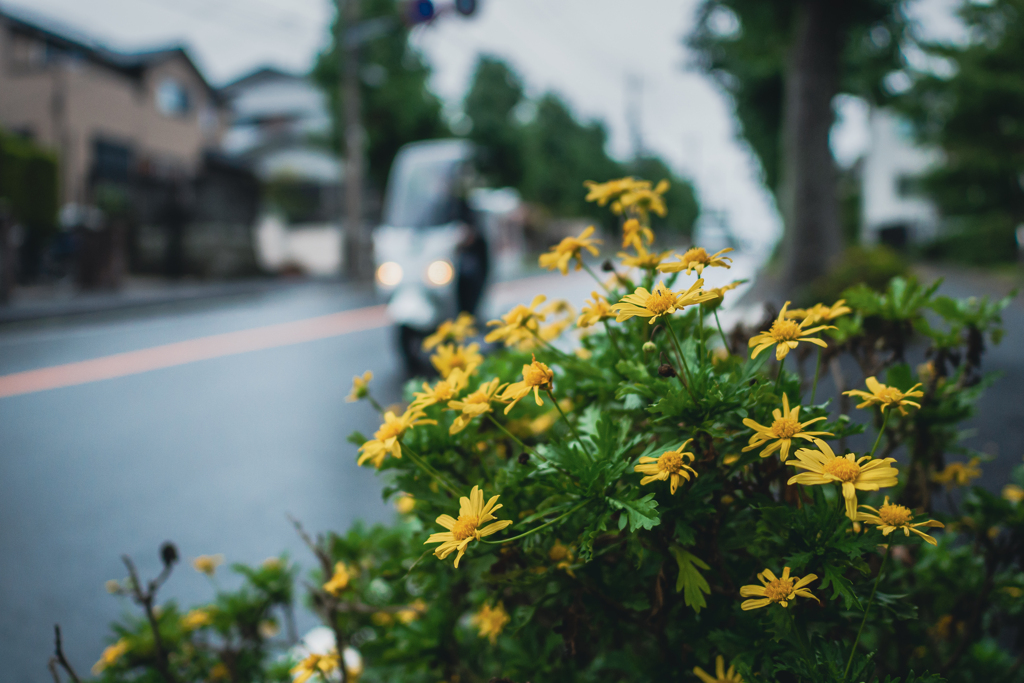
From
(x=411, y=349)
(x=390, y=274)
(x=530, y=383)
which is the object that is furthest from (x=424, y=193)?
(x=530, y=383)

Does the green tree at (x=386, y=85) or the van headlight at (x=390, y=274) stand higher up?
the green tree at (x=386, y=85)

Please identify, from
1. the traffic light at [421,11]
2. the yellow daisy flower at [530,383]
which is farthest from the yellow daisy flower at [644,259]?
the traffic light at [421,11]

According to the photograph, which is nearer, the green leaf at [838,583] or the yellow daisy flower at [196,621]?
the green leaf at [838,583]

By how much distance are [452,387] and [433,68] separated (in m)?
28.6

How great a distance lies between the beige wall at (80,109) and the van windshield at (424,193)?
20890mm

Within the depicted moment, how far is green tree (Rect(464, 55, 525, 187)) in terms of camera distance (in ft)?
121

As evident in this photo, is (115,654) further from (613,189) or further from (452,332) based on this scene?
(613,189)

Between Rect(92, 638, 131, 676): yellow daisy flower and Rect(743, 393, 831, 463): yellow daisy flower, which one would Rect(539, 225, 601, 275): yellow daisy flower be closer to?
Rect(743, 393, 831, 463): yellow daisy flower

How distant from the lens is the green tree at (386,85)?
25.9 m

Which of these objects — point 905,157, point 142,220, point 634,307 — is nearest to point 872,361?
point 634,307

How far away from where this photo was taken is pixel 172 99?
30047mm

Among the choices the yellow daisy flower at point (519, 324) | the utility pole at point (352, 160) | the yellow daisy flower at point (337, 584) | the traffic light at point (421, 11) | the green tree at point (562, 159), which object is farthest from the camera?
the green tree at point (562, 159)

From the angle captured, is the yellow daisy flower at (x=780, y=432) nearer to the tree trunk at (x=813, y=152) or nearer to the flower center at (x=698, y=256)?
the flower center at (x=698, y=256)

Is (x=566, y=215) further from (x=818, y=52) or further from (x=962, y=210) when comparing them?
(x=818, y=52)
